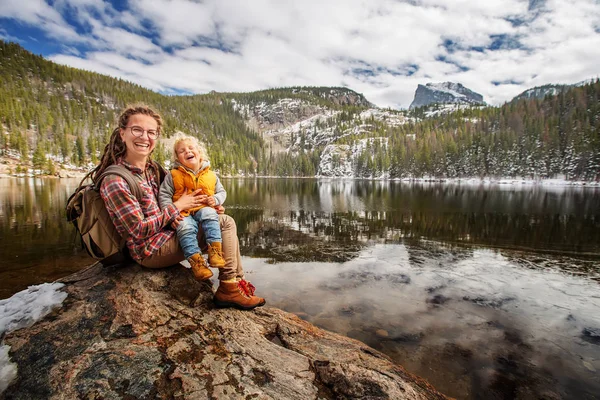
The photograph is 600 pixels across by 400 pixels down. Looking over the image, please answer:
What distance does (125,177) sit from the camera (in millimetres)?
3580

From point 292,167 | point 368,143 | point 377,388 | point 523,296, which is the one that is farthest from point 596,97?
point 377,388

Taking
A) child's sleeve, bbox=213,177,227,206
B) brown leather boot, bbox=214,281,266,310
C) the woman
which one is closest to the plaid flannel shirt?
the woman

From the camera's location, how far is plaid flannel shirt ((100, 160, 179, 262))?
3.46 m

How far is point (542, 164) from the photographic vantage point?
290 feet

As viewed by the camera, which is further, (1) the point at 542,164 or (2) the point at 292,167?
(2) the point at 292,167

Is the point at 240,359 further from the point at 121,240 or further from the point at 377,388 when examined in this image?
the point at 121,240

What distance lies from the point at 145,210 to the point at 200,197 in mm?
767

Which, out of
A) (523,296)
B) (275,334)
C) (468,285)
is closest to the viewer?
(275,334)

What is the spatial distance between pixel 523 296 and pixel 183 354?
975cm

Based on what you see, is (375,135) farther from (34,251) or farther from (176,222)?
(176,222)

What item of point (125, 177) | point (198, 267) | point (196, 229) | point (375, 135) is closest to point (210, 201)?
point (196, 229)

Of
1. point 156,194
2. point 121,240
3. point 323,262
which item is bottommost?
point 323,262

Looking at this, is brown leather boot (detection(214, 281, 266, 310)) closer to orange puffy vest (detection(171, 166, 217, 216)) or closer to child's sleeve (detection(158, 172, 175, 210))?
orange puffy vest (detection(171, 166, 217, 216))

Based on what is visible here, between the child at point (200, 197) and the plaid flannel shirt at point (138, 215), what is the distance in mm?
224
